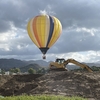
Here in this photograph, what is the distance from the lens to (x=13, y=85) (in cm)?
3588

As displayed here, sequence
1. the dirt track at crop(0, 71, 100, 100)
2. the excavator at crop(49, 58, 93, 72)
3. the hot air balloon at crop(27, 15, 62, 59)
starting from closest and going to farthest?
the dirt track at crop(0, 71, 100, 100), the hot air balloon at crop(27, 15, 62, 59), the excavator at crop(49, 58, 93, 72)

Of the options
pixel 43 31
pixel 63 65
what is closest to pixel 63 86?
pixel 43 31

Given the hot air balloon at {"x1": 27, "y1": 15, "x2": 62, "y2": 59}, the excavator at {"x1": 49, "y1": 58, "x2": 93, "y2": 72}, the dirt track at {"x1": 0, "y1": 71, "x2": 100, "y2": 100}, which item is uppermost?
the hot air balloon at {"x1": 27, "y1": 15, "x2": 62, "y2": 59}

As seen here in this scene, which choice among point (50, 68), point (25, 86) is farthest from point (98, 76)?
point (50, 68)

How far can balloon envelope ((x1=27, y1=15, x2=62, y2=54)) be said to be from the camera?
131 feet

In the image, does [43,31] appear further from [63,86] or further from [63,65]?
[63,86]

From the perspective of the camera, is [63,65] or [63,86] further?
[63,65]

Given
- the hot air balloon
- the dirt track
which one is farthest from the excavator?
the dirt track

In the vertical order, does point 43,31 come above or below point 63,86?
above

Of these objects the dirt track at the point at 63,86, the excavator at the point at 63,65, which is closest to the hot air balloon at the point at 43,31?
the excavator at the point at 63,65

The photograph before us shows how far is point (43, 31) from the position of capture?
40.1m

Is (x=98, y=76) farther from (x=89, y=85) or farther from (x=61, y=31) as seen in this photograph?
(x=61, y=31)

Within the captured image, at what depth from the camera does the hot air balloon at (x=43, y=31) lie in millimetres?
39969

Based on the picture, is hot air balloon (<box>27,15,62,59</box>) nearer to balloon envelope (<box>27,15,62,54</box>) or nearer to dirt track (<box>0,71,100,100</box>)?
balloon envelope (<box>27,15,62,54</box>)
